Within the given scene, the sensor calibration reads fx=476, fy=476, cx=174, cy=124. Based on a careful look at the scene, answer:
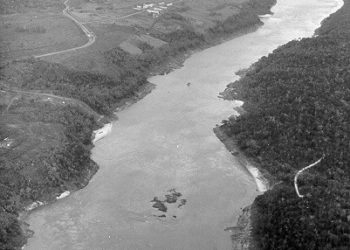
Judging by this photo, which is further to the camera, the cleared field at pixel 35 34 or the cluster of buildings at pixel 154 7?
the cluster of buildings at pixel 154 7

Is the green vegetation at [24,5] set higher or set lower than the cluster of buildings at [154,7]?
lower

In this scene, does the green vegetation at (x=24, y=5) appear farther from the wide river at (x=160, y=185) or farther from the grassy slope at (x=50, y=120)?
the wide river at (x=160, y=185)

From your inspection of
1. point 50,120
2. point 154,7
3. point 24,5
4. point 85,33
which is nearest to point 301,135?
point 50,120

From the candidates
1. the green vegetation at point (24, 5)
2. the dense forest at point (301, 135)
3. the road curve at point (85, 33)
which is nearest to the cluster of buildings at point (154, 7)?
the road curve at point (85, 33)

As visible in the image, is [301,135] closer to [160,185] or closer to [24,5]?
[160,185]

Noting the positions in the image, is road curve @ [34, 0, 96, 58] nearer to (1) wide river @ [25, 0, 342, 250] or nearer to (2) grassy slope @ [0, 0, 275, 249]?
(2) grassy slope @ [0, 0, 275, 249]

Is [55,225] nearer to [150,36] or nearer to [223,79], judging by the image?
[223,79]
